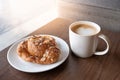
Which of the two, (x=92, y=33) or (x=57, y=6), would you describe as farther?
(x=57, y=6)

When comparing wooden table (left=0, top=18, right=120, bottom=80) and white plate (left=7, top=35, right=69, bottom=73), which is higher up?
white plate (left=7, top=35, right=69, bottom=73)

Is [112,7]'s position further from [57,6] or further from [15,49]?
[15,49]

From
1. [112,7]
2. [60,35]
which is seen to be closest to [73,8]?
[112,7]

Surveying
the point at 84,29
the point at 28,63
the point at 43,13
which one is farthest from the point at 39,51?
the point at 43,13

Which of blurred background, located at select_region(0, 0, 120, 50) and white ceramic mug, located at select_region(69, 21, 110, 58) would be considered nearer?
white ceramic mug, located at select_region(69, 21, 110, 58)

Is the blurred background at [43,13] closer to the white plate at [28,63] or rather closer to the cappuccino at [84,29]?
the white plate at [28,63]

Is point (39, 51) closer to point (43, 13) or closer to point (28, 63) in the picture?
point (28, 63)

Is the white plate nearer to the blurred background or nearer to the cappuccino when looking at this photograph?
the cappuccino

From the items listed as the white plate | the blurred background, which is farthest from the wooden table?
the blurred background
